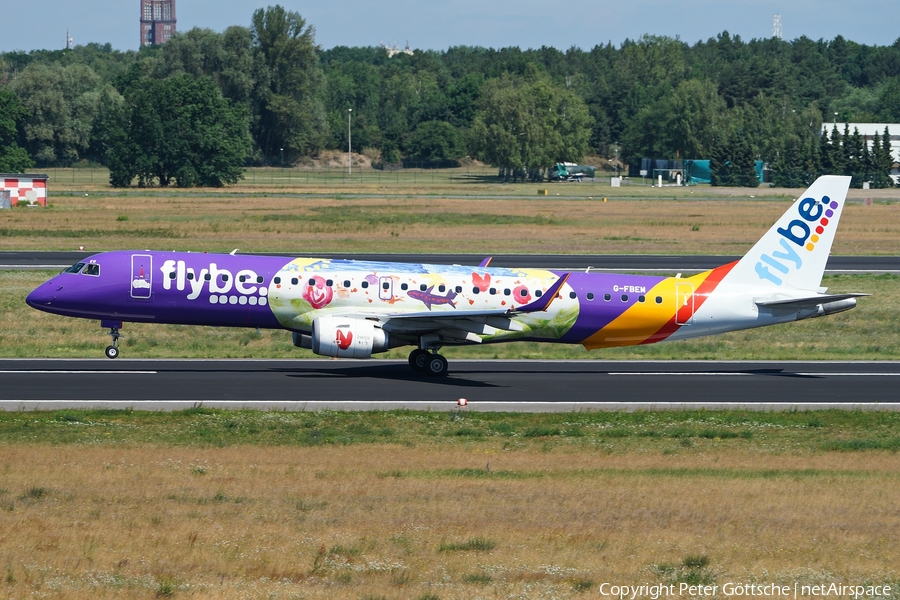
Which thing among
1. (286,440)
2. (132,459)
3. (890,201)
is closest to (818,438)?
(286,440)

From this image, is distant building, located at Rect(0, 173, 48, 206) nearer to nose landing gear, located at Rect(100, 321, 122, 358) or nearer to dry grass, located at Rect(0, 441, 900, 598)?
nose landing gear, located at Rect(100, 321, 122, 358)

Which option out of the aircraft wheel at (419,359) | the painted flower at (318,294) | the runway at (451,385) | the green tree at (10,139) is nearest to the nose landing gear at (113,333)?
the runway at (451,385)

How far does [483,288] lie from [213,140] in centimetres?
12640

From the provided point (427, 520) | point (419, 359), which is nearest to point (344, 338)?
point (419, 359)

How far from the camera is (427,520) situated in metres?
19.3

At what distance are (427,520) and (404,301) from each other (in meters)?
18.3

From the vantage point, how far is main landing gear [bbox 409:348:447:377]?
37750 millimetres

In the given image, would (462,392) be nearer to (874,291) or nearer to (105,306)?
(105,306)

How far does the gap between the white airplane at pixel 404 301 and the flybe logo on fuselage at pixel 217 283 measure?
0.03m

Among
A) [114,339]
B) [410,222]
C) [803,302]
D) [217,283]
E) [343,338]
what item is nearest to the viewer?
[343,338]

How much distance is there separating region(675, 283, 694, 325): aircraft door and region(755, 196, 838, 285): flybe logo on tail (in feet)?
9.36

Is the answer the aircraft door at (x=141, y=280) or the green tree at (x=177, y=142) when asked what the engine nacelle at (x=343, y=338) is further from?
the green tree at (x=177, y=142)

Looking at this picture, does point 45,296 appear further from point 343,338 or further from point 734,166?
point 734,166

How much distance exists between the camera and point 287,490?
21.6 m
